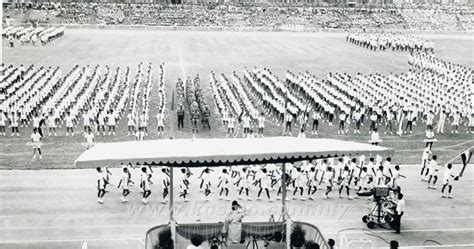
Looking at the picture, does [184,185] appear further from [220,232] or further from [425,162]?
[425,162]

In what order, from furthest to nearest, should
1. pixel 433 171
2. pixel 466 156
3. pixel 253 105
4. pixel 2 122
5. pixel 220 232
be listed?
pixel 253 105 < pixel 2 122 < pixel 466 156 < pixel 433 171 < pixel 220 232

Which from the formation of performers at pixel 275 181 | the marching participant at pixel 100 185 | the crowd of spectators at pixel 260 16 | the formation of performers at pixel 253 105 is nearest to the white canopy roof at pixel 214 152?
the marching participant at pixel 100 185

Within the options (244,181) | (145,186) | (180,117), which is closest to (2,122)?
(180,117)

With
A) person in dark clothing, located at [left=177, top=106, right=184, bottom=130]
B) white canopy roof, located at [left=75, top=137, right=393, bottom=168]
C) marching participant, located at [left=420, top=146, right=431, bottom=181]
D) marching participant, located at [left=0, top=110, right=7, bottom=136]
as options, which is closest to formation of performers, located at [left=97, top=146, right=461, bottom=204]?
marching participant, located at [left=420, top=146, right=431, bottom=181]

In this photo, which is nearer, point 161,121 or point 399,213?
point 399,213

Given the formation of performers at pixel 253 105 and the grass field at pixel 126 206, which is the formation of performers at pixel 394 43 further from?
the formation of performers at pixel 253 105

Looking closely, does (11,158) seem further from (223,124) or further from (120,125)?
(223,124)

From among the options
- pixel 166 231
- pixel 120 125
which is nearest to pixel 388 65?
pixel 120 125

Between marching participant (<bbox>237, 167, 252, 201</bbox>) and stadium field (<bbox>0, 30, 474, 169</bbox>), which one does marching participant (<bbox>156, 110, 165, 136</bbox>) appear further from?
marching participant (<bbox>237, 167, 252, 201</bbox>)
